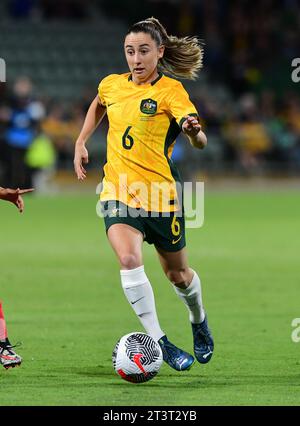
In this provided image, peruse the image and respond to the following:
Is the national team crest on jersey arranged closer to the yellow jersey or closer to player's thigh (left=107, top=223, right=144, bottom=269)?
the yellow jersey

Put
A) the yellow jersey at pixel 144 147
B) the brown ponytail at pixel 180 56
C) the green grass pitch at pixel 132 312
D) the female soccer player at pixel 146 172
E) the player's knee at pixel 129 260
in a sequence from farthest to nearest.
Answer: the brown ponytail at pixel 180 56, the yellow jersey at pixel 144 147, the female soccer player at pixel 146 172, the player's knee at pixel 129 260, the green grass pitch at pixel 132 312

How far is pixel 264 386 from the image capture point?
7723mm

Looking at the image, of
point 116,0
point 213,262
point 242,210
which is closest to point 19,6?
point 116,0

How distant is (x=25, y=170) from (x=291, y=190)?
7.01 m

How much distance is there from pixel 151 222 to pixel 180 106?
85cm

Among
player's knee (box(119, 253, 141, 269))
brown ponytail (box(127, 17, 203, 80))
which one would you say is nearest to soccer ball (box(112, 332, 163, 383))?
player's knee (box(119, 253, 141, 269))

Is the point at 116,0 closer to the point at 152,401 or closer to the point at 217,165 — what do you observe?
the point at 217,165

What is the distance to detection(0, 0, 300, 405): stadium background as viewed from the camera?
8328 mm

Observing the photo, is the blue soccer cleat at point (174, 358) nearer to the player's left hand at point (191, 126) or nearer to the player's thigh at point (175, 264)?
the player's thigh at point (175, 264)

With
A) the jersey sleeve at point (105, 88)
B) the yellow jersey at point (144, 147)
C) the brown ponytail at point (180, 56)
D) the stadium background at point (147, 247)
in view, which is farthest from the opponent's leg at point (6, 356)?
the brown ponytail at point (180, 56)

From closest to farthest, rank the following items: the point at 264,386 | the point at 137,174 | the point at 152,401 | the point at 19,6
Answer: the point at 152,401 < the point at 264,386 < the point at 137,174 < the point at 19,6

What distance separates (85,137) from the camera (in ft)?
28.6

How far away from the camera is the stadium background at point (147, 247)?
833 cm

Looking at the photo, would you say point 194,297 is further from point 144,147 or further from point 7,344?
point 7,344
